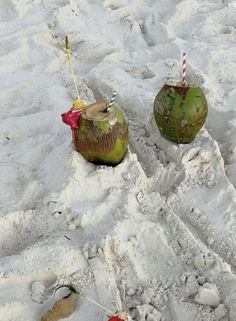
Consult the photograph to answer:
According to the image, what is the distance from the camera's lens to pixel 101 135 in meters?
2.13

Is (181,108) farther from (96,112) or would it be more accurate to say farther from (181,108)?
(96,112)

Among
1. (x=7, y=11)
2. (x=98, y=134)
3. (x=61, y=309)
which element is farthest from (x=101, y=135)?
(x=7, y=11)

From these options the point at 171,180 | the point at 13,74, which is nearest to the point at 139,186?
the point at 171,180

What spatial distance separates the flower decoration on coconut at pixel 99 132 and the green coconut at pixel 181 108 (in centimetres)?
20

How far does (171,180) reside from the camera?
228cm

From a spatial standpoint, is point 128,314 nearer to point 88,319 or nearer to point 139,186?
point 88,319

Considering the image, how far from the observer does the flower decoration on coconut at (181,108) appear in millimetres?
2236

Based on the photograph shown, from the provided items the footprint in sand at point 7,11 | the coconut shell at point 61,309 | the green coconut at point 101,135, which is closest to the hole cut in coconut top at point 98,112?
the green coconut at point 101,135

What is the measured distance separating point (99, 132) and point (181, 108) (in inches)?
14.4

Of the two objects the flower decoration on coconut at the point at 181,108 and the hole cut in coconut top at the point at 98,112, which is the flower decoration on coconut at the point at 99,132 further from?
the flower decoration on coconut at the point at 181,108

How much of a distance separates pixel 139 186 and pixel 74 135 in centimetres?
33

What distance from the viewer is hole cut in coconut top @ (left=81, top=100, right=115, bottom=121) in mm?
2147

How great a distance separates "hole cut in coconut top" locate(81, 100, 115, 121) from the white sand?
0.18 metres

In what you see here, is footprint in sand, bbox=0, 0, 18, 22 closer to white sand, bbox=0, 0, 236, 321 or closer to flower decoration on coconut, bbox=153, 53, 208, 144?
white sand, bbox=0, 0, 236, 321
